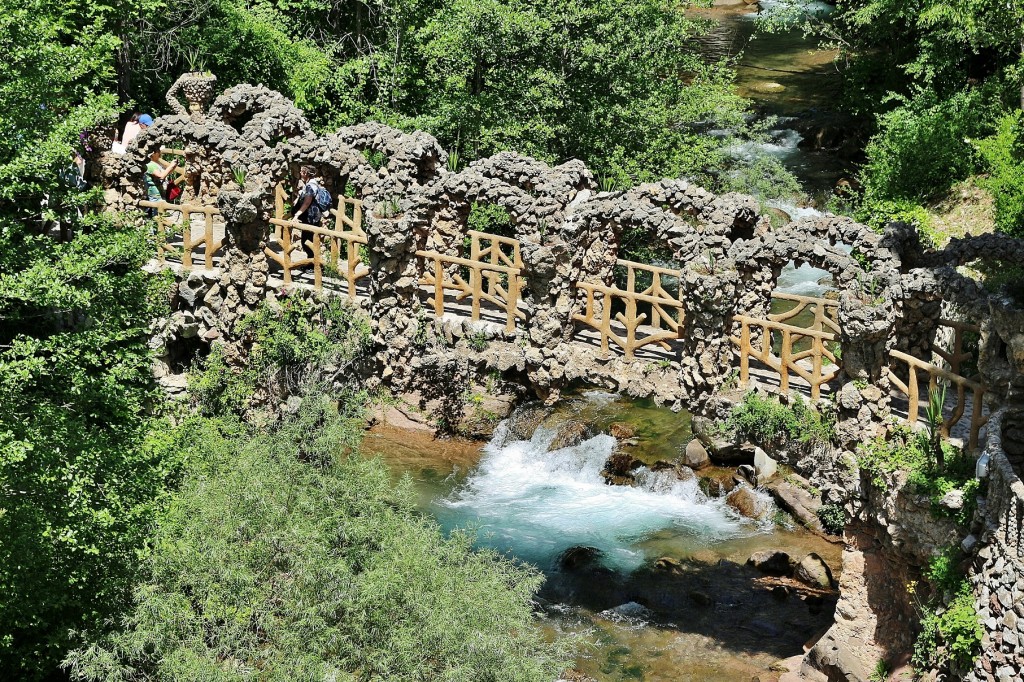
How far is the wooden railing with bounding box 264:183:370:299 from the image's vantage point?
1005 inches

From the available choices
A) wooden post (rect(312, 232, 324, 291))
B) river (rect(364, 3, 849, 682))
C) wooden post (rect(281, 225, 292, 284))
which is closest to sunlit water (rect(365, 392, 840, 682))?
river (rect(364, 3, 849, 682))

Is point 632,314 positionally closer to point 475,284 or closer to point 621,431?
point 621,431

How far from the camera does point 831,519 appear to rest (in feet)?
71.6

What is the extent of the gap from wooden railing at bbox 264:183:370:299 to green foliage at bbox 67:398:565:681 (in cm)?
856

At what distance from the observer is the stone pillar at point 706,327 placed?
19391mm

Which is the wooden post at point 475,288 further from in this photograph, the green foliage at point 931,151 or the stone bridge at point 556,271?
the green foliage at point 931,151

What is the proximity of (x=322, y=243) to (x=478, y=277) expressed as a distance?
3.96 metres

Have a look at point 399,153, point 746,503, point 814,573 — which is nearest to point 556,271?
point 399,153

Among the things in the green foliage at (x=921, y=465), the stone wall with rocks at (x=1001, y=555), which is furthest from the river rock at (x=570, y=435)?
the stone wall with rocks at (x=1001, y=555)

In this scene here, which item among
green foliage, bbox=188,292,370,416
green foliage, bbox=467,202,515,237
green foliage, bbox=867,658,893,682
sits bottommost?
green foliage, bbox=867,658,893,682

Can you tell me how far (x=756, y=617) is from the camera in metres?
20.3

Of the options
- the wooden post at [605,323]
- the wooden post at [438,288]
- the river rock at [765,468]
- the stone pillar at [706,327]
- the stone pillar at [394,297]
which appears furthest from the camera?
the wooden post at [438,288]

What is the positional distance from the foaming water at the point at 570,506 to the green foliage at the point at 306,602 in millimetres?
4651

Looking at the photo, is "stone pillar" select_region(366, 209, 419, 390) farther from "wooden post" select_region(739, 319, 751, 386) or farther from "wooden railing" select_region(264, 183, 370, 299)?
"wooden post" select_region(739, 319, 751, 386)
